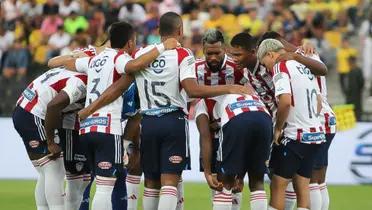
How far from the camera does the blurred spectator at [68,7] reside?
2458 cm

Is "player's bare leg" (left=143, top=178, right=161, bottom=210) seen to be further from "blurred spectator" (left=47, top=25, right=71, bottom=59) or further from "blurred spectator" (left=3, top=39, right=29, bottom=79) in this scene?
"blurred spectator" (left=47, top=25, right=71, bottom=59)

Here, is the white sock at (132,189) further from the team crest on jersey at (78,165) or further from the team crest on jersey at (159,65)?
the team crest on jersey at (159,65)

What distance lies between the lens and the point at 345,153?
62.3ft

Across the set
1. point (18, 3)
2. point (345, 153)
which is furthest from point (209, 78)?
point (18, 3)

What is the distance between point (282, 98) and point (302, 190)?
44.6 inches

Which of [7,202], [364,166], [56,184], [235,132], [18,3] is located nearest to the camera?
[235,132]

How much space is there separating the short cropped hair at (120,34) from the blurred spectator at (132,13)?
1235cm

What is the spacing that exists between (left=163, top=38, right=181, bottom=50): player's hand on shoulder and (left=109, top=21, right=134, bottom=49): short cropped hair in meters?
0.48

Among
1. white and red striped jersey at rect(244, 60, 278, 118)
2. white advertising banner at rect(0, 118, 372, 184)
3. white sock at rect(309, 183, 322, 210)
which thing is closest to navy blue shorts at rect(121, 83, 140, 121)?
white and red striped jersey at rect(244, 60, 278, 118)

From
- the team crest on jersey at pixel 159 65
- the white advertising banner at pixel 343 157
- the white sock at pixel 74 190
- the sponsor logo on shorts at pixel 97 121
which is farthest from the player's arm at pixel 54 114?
the white advertising banner at pixel 343 157

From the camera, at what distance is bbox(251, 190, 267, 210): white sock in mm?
11359

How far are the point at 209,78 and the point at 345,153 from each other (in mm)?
7727

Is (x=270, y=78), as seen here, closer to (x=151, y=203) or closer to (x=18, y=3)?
(x=151, y=203)

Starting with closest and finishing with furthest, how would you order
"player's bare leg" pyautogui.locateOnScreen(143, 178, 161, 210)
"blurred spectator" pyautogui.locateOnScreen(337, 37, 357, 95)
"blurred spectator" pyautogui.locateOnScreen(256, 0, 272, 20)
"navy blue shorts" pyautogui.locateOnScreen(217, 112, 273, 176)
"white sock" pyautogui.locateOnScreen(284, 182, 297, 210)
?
"navy blue shorts" pyautogui.locateOnScreen(217, 112, 273, 176) < "player's bare leg" pyautogui.locateOnScreen(143, 178, 161, 210) < "white sock" pyautogui.locateOnScreen(284, 182, 297, 210) < "blurred spectator" pyautogui.locateOnScreen(337, 37, 357, 95) < "blurred spectator" pyautogui.locateOnScreen(256, 0, 272, 20)
